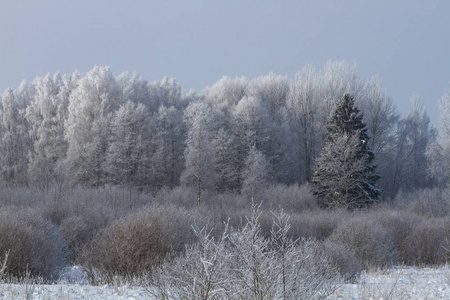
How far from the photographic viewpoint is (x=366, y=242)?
2033cm

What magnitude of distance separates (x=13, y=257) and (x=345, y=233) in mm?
13336

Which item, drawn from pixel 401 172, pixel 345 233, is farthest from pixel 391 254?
pixel 401 172

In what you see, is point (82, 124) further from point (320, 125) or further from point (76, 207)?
point (320, 125)

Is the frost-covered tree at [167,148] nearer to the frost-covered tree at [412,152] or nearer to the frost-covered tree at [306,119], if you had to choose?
the frost-covered tree at [306,119]

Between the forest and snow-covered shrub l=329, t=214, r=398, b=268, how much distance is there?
0.19 feet

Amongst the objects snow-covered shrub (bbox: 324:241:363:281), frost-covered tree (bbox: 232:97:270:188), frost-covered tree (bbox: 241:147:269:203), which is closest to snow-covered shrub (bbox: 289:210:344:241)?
frost-covered tree (bbox: 241:147:269:203)

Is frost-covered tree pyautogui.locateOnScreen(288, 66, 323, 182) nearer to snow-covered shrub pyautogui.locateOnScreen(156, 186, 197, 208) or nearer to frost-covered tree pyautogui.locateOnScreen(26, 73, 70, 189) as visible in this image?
snow-covered shrub pyautogui.locateOnScreen(156, 186, 197, 208)

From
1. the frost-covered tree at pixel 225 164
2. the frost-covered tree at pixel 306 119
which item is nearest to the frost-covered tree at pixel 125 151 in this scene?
the frost-covered tree at pixel 225 164

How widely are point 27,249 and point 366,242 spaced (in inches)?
526

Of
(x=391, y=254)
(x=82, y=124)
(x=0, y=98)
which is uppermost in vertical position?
(x=0, y=98)

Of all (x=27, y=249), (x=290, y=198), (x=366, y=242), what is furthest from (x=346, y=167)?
(x=27, y=249)

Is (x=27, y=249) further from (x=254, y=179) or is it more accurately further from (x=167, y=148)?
(x=167, y=148)

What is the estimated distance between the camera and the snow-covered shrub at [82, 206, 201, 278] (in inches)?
545

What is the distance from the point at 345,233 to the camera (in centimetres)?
2083
